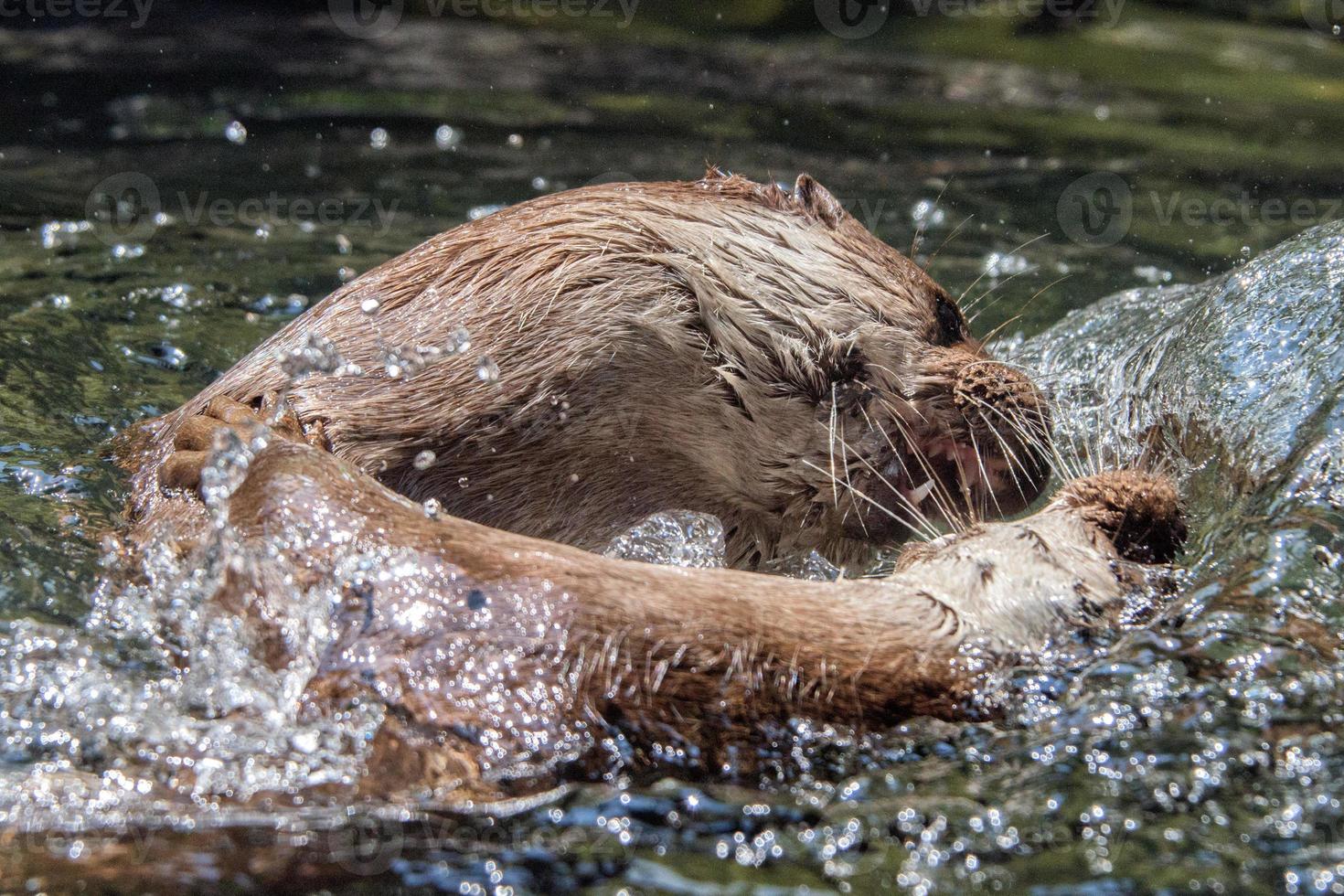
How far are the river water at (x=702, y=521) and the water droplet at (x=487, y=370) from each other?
1.67 feet

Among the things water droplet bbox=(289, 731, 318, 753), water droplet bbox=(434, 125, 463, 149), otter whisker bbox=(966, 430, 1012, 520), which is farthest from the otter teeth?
water droplet bbox=(434, 125, 463, 149)

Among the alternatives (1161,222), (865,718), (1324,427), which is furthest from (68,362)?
(1161,222)

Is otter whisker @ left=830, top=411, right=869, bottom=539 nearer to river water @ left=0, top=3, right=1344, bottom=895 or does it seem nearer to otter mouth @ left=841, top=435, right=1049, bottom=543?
otter mouth @ left=841, top=435, right=1049, bottom=543

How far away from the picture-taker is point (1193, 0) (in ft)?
27.7

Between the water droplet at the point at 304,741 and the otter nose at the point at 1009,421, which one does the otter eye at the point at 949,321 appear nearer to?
the otter nose at the point at 1009,421

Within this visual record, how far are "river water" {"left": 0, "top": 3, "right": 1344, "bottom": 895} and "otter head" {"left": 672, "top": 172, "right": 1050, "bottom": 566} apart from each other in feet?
0.60

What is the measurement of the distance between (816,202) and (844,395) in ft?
1.67

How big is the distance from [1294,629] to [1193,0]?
673 centimetres

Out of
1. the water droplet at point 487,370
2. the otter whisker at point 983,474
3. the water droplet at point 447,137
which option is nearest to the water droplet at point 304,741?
the water droplet at point 487,370

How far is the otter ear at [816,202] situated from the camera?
140 inches

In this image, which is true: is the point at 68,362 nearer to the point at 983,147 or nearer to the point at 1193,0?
the point at 983,147

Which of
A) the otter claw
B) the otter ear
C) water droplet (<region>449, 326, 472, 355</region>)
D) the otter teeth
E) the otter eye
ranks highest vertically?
the otter ear

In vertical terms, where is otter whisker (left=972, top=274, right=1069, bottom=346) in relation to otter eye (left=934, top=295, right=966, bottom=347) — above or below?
below

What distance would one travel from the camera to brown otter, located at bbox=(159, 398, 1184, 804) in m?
2.31
